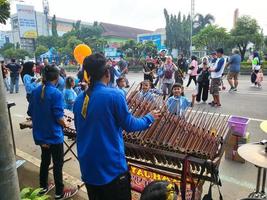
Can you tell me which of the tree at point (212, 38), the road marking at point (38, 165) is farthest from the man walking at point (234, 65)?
the tree at point (212, 38)

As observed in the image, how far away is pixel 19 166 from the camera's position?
14.4ft

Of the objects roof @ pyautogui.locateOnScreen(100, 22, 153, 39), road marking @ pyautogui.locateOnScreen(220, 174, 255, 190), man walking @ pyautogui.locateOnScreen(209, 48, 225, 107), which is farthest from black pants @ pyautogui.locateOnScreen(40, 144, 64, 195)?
roof @ pyautogui.locateOnScreen(100, 22, 153, 39)

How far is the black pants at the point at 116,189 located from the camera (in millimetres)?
2078

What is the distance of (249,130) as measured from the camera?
5820mm

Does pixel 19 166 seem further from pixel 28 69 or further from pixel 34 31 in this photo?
pixel 34 31

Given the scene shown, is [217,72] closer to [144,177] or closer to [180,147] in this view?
[144,177]

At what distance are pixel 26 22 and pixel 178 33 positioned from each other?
32429 millimetres

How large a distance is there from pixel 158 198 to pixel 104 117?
688 millimetres

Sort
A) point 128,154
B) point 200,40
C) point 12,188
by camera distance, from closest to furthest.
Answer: point 12,188 → point 128,154 → point 200,40

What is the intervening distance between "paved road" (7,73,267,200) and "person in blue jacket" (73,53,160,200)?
191 cm

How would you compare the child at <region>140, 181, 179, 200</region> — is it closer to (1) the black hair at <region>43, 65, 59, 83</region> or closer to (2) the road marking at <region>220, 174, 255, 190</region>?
(1) the black hair at <region>43, 65, 59, 83</region>

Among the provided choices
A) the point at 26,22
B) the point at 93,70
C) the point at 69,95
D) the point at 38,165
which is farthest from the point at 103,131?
the point at 26,22

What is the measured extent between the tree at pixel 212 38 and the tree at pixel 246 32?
2.09m

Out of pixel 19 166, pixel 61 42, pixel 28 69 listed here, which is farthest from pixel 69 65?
pixel 19 166
